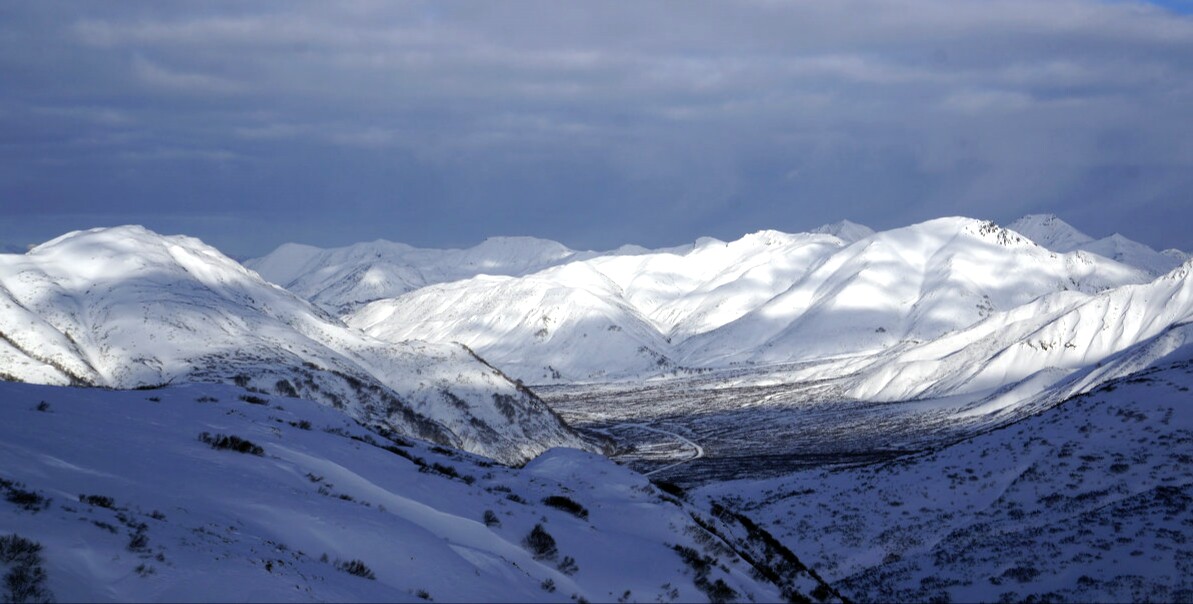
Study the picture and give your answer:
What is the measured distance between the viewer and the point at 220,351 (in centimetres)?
7631

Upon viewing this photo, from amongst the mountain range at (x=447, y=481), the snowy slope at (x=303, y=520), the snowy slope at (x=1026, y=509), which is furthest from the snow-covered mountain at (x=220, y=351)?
the snowy slope at (x=303, y=520)

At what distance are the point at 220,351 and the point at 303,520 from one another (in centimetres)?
6591

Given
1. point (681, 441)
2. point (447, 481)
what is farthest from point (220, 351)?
point (447, 481)

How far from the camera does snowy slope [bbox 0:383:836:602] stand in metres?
11.3

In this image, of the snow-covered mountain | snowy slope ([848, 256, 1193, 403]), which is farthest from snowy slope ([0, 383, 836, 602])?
snowy slope ([848, 256, 1193, 403])

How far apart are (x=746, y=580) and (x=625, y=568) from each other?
324 centimetres

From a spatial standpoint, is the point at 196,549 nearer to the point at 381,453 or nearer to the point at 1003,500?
the point at 381,453

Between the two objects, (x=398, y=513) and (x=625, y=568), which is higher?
(x=398, y=513)

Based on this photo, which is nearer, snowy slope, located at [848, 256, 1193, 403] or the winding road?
the winding road

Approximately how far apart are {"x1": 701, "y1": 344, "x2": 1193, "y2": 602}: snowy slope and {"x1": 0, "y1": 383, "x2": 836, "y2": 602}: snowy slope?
6.36 metres

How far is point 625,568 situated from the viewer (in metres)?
18.5

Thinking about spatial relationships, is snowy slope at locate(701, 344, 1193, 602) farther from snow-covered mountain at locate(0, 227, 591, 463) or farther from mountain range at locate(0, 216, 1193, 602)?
snow-covered mountain at locate(0, 227, 591, 463)

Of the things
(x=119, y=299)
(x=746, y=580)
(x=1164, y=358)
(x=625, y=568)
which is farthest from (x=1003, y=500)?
(x=119, y=299)

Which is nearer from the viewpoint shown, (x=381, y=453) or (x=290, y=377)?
(x=381, y=453)
